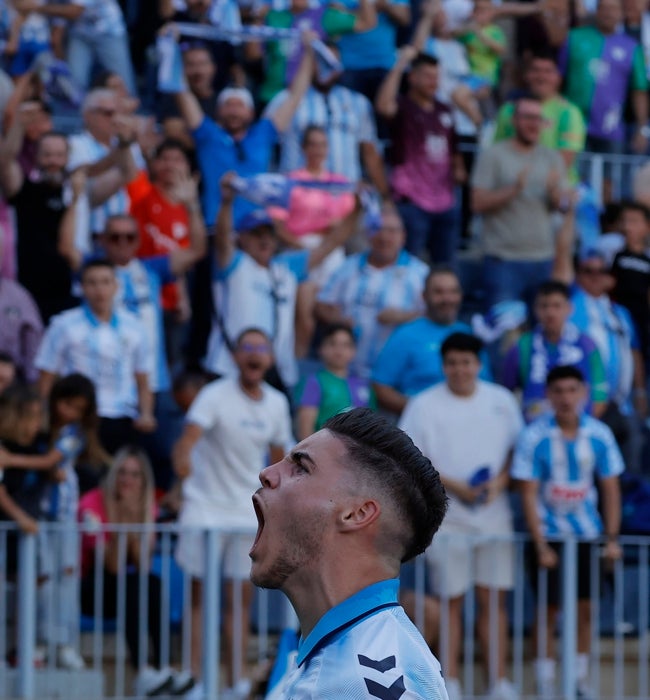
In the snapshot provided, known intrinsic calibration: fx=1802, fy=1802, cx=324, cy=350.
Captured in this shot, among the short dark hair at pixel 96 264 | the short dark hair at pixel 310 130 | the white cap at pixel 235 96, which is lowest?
the short dark hair at pixel 96 264

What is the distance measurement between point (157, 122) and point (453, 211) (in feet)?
7.08

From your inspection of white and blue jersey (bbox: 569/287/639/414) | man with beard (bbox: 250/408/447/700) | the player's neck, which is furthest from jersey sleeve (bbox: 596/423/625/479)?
man with beard (bbox: 250/408/447/700)

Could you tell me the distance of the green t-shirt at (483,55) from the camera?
45.2 ft

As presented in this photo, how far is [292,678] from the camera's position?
3.29 meters

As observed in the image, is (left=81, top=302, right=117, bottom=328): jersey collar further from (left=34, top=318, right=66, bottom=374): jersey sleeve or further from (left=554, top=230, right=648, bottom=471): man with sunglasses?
(left=554, top=230, right=648, bottom=471): man with sunglasses

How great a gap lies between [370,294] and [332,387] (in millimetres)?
1055

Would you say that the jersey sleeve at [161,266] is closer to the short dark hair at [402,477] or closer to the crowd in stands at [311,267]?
the crowd in stands at [311,267]

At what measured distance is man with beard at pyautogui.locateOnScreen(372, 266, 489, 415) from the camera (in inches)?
415

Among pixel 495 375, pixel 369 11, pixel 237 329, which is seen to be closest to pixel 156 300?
pixel 237 329

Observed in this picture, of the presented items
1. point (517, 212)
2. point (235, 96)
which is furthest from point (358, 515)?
point (517, 212)

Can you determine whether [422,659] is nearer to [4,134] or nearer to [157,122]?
[4,134]

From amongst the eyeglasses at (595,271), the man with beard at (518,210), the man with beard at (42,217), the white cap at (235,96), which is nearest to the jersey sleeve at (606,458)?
the eyeglasses at (595,271)

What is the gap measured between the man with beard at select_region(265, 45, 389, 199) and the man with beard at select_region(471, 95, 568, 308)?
78 centimetres

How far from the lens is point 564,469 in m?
9.87
